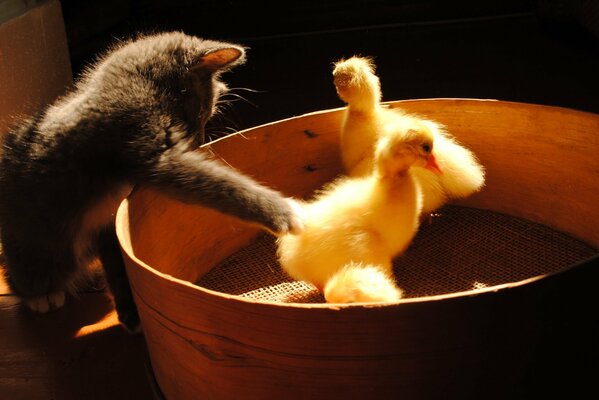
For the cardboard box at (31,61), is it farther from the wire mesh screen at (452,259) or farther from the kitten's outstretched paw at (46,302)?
the wire mesh screen at (452,259)

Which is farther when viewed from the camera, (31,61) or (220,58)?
(31,61)

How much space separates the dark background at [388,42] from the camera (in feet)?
7.23

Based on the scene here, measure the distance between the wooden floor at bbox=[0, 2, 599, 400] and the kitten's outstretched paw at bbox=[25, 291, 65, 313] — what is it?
0.02 metres

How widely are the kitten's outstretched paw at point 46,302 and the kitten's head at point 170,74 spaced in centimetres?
44

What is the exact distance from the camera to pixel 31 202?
1.17m

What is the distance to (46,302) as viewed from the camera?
4.50 feet

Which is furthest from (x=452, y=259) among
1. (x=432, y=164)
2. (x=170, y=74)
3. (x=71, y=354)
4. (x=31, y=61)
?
(x=31, y=61)

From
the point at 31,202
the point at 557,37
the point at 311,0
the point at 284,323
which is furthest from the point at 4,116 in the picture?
the point at 557,37

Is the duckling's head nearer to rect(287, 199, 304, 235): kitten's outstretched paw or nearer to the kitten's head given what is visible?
rect(287, 199, 304, 235): kitten's outstretched paw

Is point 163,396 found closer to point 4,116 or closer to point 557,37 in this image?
point 4,116

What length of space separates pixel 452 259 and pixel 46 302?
2.67ft

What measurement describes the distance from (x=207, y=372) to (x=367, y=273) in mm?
242

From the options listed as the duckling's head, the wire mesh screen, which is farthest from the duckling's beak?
the wire mesh screen

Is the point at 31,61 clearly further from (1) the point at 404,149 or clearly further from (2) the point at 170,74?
(1) the point at 404,149
